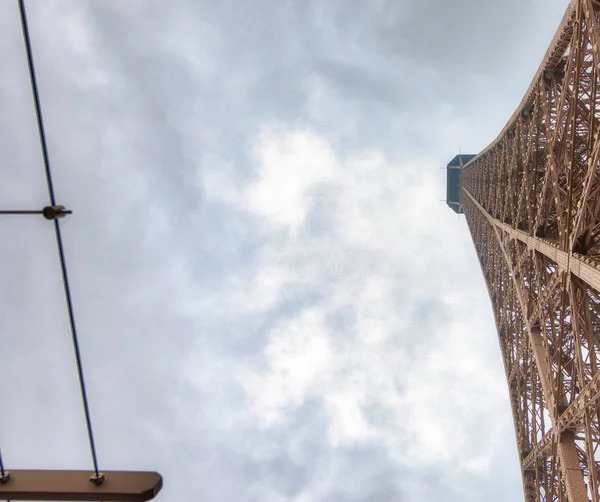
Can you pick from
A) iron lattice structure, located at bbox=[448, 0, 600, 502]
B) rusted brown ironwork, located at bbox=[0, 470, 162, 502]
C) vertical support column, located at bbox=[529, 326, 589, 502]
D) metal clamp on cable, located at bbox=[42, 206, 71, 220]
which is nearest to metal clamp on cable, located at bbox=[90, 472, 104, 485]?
rusted brown ironwork, located at bbox=[0, 470, 162, 502]

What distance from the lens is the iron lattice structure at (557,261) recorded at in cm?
1891

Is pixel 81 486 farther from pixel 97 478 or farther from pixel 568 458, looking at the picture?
pixel 568 458

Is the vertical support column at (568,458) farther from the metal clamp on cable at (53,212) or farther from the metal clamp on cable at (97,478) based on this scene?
the metal clamp on cable at (53,212)

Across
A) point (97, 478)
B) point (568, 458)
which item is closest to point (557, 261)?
point (568, 458)

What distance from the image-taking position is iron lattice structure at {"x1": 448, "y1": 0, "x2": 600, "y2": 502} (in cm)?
1891

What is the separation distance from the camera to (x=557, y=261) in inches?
858

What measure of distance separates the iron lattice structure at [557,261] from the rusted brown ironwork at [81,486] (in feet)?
61.5

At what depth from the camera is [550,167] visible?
79.6 feet

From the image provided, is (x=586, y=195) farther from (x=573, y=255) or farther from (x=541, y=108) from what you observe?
(x=541, y=108)

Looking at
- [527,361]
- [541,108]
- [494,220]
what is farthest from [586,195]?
[494,220]

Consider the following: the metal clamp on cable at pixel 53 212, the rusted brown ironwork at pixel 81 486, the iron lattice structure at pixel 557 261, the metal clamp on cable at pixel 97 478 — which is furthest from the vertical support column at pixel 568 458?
the metal clamp on cable at pixel 53 212

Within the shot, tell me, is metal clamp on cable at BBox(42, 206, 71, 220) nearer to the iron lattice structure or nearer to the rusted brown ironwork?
the rusted brown ironwork

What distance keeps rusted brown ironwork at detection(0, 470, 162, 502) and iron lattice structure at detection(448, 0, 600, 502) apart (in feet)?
61.5

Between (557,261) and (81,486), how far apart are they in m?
24.1
